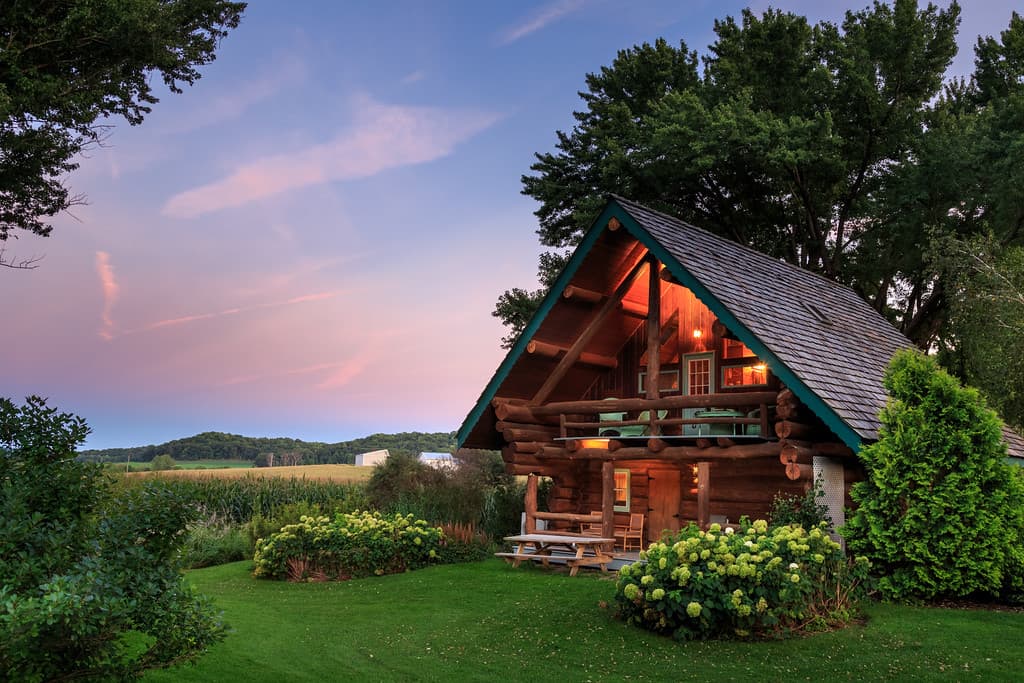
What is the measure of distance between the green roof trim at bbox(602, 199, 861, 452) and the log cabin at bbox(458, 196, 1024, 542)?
26mm

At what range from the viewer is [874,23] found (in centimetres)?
2941

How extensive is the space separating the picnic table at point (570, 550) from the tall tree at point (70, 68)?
1053cm

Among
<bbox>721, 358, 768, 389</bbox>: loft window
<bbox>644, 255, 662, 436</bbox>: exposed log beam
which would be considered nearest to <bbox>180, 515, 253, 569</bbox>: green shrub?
<bbox>644, 255, 662, 436</bbox>: exposed log beam

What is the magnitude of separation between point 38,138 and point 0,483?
7110 millimetres

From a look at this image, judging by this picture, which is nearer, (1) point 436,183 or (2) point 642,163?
(1) point 436,183

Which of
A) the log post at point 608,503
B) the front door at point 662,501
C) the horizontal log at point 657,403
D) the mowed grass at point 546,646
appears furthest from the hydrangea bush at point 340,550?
the front door at point 662,501

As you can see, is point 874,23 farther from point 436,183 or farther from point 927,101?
point 436,183

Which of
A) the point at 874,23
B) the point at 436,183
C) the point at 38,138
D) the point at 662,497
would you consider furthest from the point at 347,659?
the point at 874,23

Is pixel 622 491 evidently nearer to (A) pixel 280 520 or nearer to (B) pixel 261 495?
(A) pixel 280 520

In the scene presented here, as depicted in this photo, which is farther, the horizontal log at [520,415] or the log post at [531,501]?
the log post at [531,501]

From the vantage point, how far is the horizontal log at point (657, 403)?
15227mm

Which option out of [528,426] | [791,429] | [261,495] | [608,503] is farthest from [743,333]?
[261,495]

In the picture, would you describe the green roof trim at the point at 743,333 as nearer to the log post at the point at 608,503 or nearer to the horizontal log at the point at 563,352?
the horizontal log at the point at 563,352

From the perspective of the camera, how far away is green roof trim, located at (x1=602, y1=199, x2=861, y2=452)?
13305 mm
